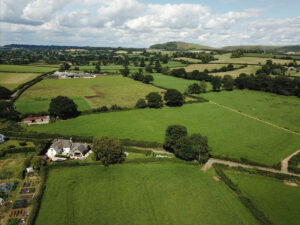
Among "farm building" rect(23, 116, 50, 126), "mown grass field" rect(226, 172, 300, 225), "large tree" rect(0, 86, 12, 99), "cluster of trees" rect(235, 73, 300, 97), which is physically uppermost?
"cluster of trees" rect(235, 73, 300, 97)

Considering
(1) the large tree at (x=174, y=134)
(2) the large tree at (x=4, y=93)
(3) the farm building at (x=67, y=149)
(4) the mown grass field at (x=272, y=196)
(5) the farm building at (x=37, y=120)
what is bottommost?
(4) the mown grass field at (x=272, y=196)

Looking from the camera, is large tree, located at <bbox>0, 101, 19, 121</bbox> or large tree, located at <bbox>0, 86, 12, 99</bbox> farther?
large tree, located at <bbox>0, 86, 12, 99</bbox>

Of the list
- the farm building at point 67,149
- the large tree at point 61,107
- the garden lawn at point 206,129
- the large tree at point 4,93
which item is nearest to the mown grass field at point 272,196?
the garden lawn at point 206,129

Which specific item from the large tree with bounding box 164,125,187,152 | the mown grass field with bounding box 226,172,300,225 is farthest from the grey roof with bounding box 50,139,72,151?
the mown grass field with bounding box 226,172,300,225

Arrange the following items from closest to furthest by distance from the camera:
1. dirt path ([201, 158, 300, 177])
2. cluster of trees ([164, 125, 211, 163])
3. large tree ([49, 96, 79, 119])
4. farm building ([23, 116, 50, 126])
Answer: dirt path ([201, 158, 300, 177])
cluster of trees ([164, 125, 211, 163])
farm building ([23, 116, 50, 126])
large tree ([49, 96, 79, 119])

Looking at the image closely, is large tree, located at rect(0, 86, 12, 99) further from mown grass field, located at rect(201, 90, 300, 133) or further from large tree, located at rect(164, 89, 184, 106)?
mown grass field, located at rect(201, 90, 300, 133)

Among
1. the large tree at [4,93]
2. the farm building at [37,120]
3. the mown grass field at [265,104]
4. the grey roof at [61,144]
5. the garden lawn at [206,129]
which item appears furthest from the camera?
the large tree at [4,93]

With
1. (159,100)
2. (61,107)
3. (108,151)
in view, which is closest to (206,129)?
(159,100)

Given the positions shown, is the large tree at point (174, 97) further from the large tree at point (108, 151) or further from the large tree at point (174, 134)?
the large tree at point (108, 151)
